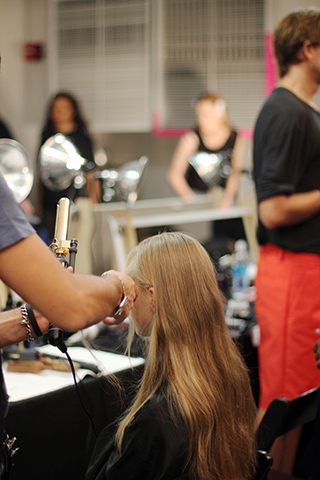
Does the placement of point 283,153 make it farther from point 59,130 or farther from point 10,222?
point 59,130

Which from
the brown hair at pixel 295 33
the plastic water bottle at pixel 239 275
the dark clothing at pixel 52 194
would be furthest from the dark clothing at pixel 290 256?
the dark clothing at pixel 52 194

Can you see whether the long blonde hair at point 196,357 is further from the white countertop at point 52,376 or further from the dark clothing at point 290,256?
the dark clothing at point 290,256

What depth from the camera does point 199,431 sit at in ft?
3.57

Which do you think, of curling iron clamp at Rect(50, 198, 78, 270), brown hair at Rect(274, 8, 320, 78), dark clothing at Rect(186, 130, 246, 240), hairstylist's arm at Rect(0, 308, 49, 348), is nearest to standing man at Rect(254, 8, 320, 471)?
brown hair at Rect(274, 8, 320, 78)

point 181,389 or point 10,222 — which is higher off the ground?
point 10,222

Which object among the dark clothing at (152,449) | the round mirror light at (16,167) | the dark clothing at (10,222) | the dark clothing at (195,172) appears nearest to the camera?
the dark clothing at (10,222)

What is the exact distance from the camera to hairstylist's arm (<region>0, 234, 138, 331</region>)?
2.55ft

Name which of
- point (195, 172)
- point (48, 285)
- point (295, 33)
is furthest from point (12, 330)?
point (195, 172)

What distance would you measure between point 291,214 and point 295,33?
1.85ft

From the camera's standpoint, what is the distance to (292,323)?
162 centimetres

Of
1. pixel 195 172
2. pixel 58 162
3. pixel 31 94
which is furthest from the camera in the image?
pixel 31 94

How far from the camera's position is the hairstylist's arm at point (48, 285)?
0.78 m

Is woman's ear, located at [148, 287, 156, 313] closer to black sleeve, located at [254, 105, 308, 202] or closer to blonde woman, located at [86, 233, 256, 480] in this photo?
blonde woman, located at [86, 233, 256, 480]

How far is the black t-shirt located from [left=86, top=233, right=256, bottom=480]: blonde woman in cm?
50
